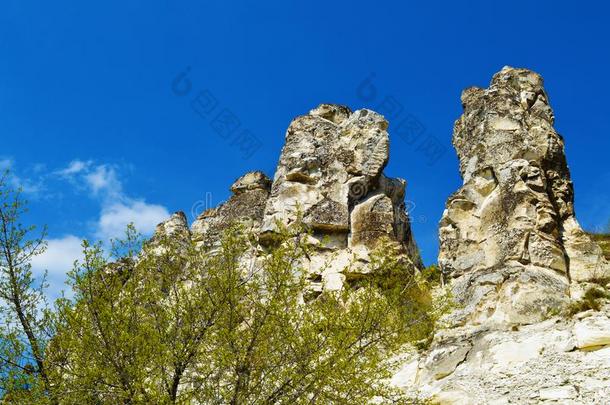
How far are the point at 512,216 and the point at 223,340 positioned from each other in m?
14.2

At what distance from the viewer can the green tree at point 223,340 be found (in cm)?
1315

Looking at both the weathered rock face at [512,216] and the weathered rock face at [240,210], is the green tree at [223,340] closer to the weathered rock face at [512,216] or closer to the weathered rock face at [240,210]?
the weathered rock face at [512,216]

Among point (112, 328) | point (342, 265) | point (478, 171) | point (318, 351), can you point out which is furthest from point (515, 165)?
point (112, 328)

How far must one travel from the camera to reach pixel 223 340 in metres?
13.5

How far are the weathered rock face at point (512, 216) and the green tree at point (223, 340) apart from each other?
6757 millimetres

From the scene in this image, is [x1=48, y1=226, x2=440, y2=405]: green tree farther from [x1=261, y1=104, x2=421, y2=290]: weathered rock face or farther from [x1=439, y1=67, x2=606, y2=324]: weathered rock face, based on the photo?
[x1=261, y1=104, x2=421, y2=290]: weathered rock face

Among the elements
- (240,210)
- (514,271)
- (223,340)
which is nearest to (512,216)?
(514,271)

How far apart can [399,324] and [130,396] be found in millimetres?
6493

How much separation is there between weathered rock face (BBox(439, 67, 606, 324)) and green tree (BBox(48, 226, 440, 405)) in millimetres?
6757

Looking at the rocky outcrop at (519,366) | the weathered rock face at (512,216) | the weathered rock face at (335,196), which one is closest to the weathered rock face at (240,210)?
the weathered rock face at (335,196)

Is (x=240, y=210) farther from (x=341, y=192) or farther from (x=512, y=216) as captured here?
(x=512, y=216)

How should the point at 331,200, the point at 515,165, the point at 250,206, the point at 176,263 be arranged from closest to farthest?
the point at 176,263 → the point at 515,165 → the point at 331,200 → the point at 250,206

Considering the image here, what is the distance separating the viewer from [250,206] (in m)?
36.1

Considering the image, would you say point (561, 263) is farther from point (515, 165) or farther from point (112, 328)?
point (112, 328)
